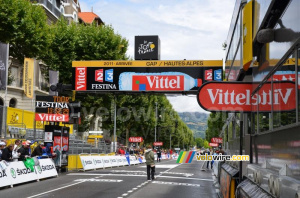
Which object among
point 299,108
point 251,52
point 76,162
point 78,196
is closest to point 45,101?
point 76,162

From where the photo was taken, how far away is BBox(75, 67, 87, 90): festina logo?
26.1m

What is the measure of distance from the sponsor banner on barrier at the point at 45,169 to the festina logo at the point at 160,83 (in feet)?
19.8


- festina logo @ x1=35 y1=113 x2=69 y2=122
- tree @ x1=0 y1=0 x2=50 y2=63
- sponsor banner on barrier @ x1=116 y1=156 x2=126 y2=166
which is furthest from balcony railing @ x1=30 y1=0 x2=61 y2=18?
festina logo @ x1=35 y1=113 x2=69 y2=122

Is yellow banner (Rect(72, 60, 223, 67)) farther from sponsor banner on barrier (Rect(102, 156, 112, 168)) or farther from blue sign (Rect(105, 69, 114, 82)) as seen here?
sponsor banner on barrier (Rect(102, 156, 112, 168))

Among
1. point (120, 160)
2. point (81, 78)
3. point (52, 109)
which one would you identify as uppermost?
point (81, 78)

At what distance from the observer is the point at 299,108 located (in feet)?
12.3

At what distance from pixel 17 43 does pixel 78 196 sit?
24.0 meters

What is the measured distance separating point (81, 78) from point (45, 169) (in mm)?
6254

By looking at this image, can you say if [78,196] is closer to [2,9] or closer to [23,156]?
[23,156]

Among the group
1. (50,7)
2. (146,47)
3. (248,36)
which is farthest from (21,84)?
(248,36)

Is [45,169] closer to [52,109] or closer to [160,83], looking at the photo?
[52,109]

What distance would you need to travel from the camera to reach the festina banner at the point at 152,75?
2466 cm

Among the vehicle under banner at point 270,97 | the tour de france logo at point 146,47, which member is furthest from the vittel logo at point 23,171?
the vehicle under banner at point 270,97

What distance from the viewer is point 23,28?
116 feet
